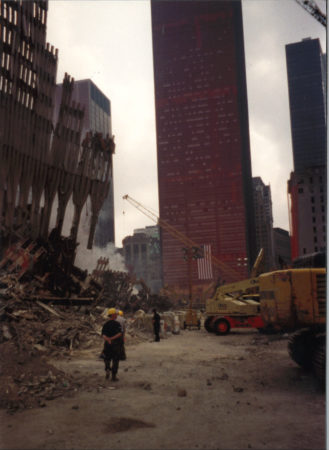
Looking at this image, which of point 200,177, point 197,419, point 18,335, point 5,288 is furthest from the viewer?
point 200,177

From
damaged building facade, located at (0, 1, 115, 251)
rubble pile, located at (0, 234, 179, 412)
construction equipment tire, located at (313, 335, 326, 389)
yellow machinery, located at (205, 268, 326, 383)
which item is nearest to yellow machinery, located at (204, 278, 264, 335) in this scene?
rubble pile, located at (0, 234, 179, 412)

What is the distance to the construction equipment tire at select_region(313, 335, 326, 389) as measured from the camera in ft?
24.7

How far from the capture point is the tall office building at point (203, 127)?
104 meters

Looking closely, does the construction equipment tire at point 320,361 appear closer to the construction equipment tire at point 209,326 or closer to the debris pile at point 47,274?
the debris pile at point 47,274

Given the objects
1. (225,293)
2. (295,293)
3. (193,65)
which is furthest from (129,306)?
(193,65)

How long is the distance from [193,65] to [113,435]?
12659 cm

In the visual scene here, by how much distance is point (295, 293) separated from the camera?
809 cm

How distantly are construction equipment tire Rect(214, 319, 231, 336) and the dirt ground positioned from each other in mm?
10123

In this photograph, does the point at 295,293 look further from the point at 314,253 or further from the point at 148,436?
the point at 148,436

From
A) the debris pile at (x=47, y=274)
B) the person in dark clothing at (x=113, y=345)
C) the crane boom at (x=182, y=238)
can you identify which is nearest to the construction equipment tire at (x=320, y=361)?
the person in dark clothing at (x=113, y=345)

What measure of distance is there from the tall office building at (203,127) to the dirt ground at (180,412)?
89456mm

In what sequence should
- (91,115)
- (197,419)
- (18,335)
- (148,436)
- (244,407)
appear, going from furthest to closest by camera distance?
(91,115), (18,335), (244,407), (197,419), (148,436)

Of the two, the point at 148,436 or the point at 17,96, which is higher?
the point at 17,96

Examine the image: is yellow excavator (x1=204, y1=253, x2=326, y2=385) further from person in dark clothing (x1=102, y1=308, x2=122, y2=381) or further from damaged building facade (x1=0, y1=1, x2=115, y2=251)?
damaged building facade (x1=0, y1=1, x2=115, y2=251)
